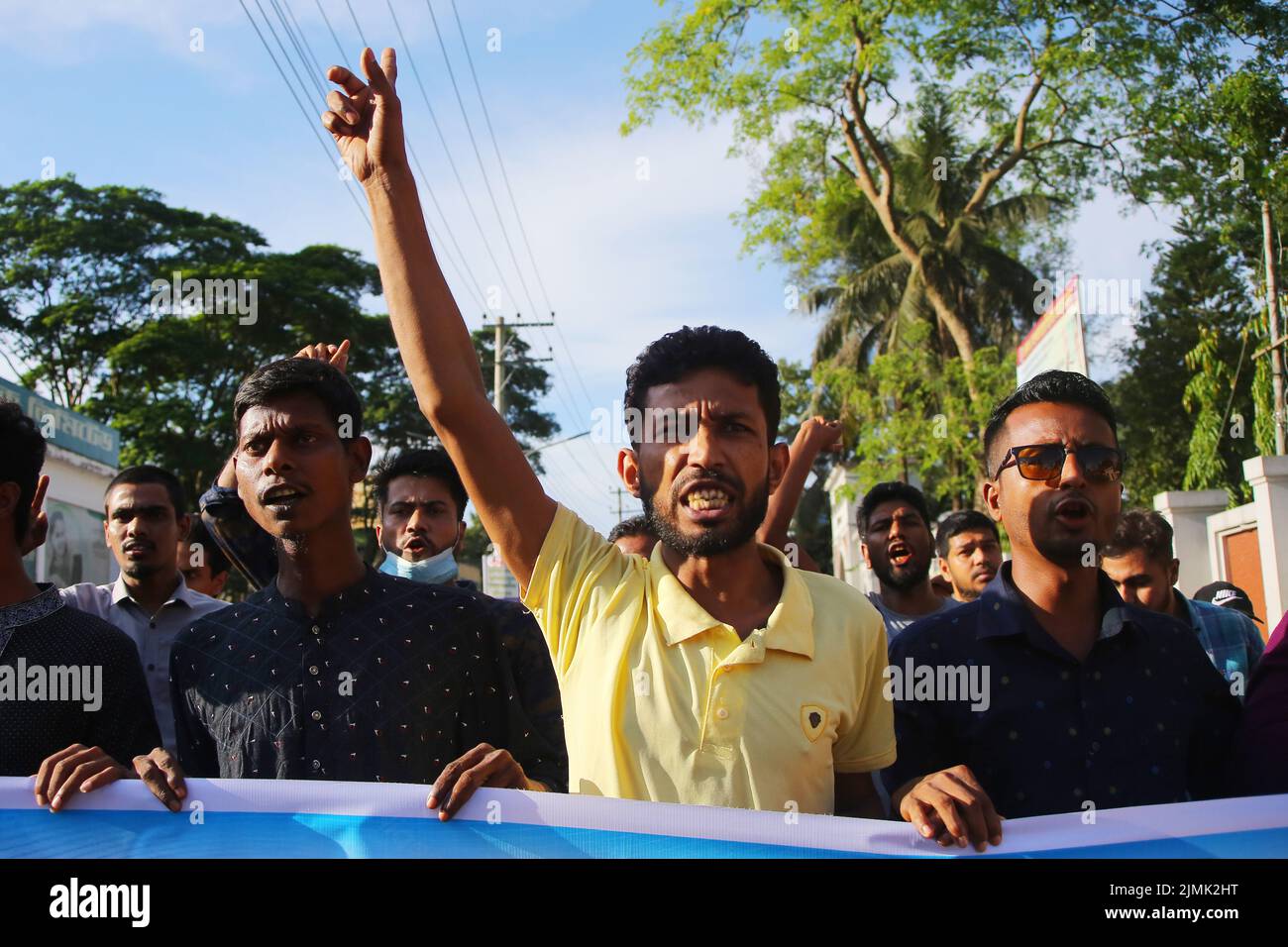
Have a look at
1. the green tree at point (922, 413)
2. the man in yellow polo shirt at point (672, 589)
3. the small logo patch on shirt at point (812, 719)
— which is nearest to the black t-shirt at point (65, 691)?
the man in yellow polo shirt at point (672, 589)

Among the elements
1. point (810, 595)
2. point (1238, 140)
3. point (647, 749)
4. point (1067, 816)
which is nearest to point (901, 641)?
point (810, 595)

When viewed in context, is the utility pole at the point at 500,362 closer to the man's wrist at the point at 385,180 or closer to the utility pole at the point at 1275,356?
the utility pole at the point at 1275,356

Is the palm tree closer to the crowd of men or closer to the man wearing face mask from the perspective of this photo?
the man wearing face mask

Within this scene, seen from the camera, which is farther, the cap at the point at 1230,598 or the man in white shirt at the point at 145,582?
the cap at the point at 1230,598

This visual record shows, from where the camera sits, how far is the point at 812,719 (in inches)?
82.4

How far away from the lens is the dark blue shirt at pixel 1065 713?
2.29 metres

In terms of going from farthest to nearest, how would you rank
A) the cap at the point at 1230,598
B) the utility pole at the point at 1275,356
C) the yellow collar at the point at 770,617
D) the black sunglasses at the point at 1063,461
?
the utility pole at the point at 1275,356 → the cap at the point at 1230,598 → the black sunglasses at the point at 1063,461 → the yellow collar at the point at 770,617

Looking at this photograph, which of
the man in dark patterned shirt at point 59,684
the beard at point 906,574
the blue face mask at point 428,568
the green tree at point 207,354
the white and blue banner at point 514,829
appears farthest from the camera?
the green tree at point 207,354

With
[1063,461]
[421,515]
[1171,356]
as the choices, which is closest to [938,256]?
[1171,356]

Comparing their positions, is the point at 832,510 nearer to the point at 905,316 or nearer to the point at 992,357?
the point at 905,316

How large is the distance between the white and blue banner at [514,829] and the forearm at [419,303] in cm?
74

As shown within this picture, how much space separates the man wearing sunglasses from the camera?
230 cm

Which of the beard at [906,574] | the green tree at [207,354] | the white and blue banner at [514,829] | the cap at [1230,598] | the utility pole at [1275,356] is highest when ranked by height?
the green tree at [207,354]

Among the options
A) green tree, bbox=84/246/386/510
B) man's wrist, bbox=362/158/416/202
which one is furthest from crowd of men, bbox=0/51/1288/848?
green tree, bbox=84/246/386/510
